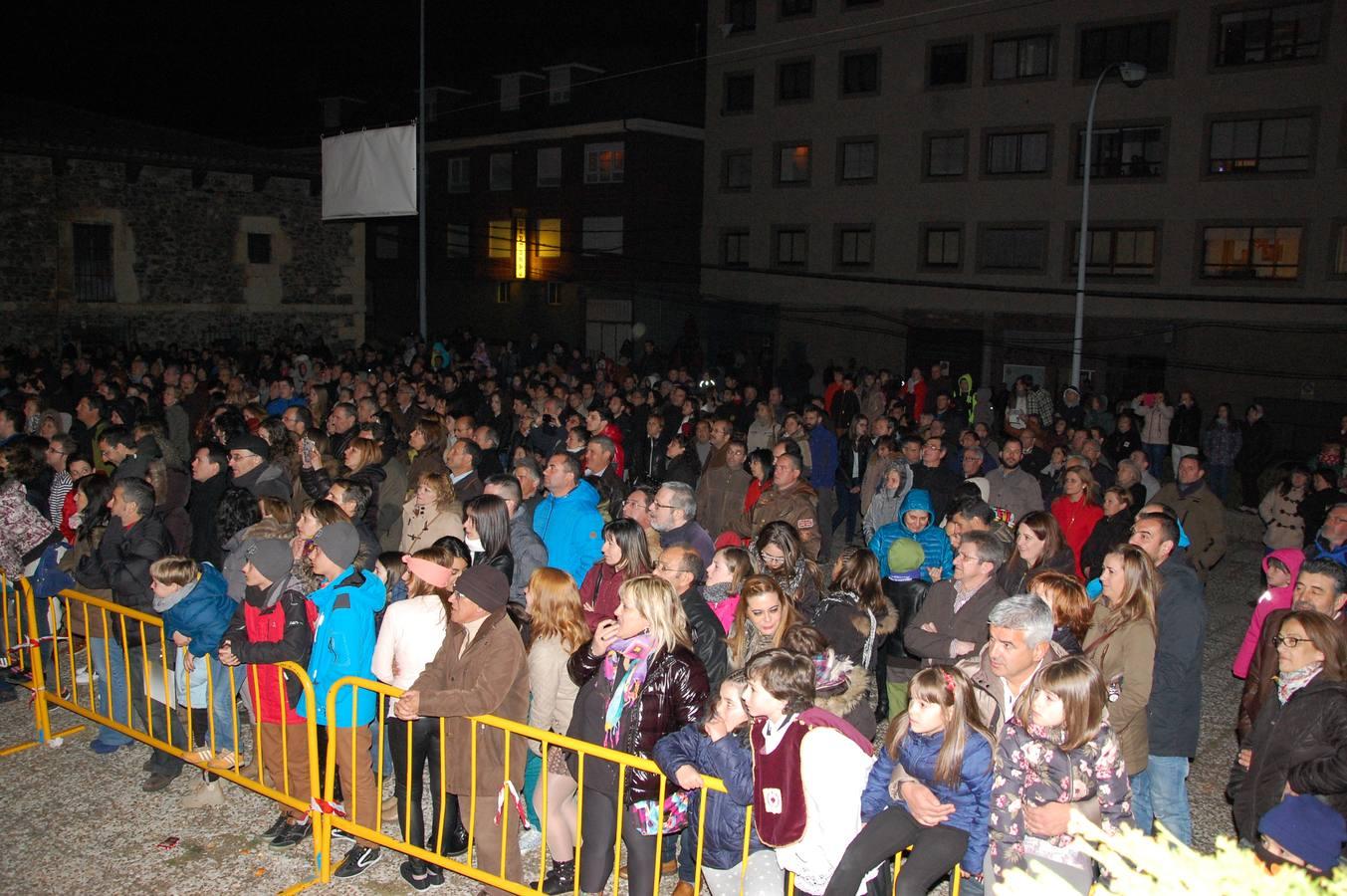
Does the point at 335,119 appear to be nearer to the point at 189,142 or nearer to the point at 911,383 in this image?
the point at 189,142

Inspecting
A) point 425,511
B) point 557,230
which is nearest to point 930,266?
point 557,230

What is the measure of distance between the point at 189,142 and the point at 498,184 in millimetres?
14254

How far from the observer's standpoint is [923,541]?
694cm

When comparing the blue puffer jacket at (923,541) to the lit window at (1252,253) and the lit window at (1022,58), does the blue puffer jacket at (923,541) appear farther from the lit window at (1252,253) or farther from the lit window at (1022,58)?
the lit window at (1022,58)

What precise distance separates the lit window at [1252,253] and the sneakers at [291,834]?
29051mm

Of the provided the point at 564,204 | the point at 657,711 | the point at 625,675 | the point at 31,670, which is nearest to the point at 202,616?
the point at 31,670

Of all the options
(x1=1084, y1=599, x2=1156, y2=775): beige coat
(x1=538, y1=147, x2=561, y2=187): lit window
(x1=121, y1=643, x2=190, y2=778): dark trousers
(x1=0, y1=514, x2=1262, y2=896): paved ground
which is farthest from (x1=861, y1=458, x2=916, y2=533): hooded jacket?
(x1=538, y1=147, x2=561, y2=187): lit window

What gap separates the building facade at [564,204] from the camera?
37750 mm

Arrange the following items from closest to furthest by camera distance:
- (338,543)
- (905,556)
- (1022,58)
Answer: (338,543)
(905,556)
(1022,58)

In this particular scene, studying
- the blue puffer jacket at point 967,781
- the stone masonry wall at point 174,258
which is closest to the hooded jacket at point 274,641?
the blue puffer jacket at point 967,781

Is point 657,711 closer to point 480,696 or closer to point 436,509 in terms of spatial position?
point 480,696

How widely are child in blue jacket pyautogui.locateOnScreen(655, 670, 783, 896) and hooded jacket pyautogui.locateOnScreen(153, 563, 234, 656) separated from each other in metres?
2.95

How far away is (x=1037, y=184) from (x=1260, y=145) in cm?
578

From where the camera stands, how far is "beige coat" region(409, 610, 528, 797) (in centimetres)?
477
